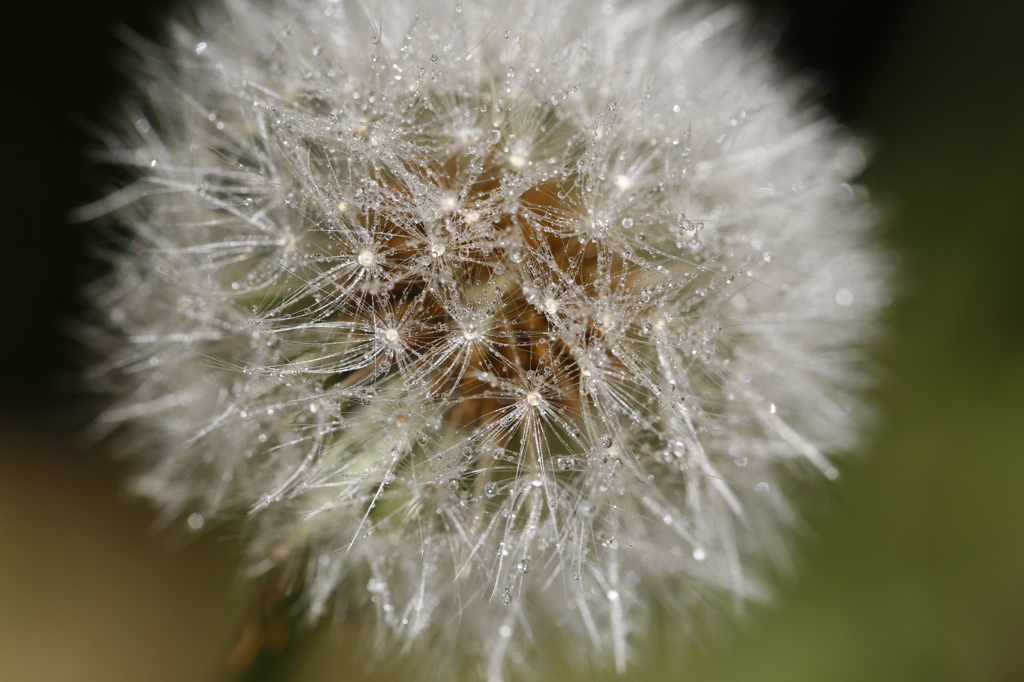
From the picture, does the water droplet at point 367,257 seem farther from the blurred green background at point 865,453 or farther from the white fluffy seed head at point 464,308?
the blurred green background at point 865,453

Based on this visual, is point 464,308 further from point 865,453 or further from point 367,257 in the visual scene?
point 865,453

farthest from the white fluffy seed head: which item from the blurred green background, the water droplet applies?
the blurred green background

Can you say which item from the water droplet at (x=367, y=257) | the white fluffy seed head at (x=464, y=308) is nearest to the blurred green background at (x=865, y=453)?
the white fluffy seed head at (x=464, y=308)

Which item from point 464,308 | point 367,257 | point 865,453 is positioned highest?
point 367,257

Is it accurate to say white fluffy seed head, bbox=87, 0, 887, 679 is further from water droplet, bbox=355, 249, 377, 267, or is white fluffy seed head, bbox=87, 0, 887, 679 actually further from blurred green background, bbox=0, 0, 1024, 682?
blurred green background, bbox=0, 0, 1024, 682

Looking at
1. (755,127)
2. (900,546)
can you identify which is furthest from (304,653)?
(900,546)

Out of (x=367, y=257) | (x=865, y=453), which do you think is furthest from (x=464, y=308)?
(x=865, y=453)

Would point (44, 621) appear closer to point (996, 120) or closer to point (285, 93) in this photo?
point (285, 93)
